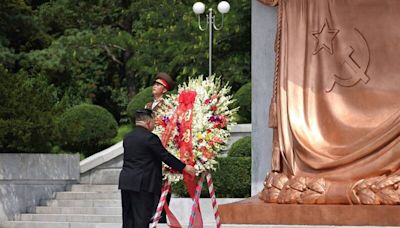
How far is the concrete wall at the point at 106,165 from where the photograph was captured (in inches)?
888

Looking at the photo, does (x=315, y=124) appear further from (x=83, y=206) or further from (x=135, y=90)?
(x=135, y=90)

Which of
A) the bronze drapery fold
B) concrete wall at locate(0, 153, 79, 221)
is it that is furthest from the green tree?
the bronze drapery fold

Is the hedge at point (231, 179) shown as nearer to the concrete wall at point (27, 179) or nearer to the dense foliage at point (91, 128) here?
the concrete wall at point (27, 179)

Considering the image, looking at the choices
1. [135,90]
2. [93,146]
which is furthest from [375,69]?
[135,90]

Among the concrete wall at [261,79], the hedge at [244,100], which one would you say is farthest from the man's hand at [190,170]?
the hedge at [244,100]

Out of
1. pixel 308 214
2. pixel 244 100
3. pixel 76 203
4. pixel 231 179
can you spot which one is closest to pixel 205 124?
pixel 308 214

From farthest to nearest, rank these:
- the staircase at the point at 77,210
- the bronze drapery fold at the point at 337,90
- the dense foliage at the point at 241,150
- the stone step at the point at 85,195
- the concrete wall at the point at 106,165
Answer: the concrete wall at the point at 106,165 → the stone step at the point at 85,195 → the dense foliage at the point at 241,150 → the staircase at the point at 77,210 → the bronze drapery fold at the point at 337,90

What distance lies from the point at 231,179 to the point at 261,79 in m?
6.19

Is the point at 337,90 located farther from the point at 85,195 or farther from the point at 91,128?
the point at 91,128

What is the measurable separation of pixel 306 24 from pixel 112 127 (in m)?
13.6

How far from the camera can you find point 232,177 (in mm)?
19188

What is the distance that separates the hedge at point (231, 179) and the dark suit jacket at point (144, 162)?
684cm

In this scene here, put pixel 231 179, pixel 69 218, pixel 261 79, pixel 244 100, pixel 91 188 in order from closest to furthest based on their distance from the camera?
pixel 261 79, pixel 231 179, pixel 69 218, pixel 91 188, pixel 244 100

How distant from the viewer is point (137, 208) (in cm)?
1220
